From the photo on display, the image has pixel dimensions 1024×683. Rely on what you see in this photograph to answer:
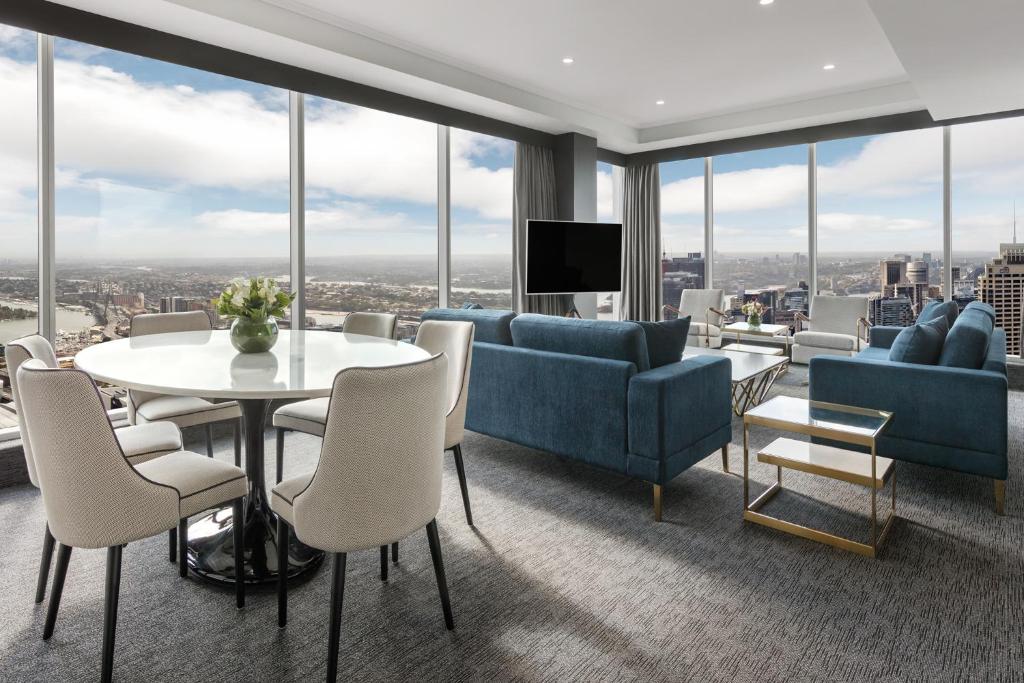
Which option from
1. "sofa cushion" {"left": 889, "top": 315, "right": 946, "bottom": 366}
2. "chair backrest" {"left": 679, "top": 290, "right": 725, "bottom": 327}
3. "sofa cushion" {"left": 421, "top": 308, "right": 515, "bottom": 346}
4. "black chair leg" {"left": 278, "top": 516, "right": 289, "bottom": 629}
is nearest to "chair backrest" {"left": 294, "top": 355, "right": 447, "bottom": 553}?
"black chair leg" {"left": 278, "top": 516, "right": 289, "bottom": 629}

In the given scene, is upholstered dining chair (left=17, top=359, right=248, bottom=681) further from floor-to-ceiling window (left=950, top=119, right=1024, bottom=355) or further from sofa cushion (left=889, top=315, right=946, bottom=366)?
floor-to-ceiling window (left=950, top=119, right=1024, bottom=355)

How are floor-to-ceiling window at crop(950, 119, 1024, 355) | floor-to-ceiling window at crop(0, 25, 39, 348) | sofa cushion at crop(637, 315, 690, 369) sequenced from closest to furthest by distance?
sofa cushion at crop(637, 315, 690, 369), floor-to-ceiling window at crop(0, 25, 39, 348), floor-to-ceiling window at crop(950, 119, 1024, 355)

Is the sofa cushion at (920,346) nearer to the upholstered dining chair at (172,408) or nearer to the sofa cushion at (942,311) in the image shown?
the sofa cushion at (942,311)

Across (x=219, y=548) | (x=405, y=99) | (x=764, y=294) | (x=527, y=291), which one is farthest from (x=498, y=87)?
(x=219, y=548)

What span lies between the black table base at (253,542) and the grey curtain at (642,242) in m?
6.08

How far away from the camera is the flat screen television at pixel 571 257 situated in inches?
240

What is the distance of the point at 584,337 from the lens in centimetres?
288

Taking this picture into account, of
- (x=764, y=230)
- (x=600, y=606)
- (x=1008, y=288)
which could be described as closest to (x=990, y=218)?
(x=1008, y=288)

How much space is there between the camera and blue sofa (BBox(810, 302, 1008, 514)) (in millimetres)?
2635

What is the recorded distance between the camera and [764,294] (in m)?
7.00

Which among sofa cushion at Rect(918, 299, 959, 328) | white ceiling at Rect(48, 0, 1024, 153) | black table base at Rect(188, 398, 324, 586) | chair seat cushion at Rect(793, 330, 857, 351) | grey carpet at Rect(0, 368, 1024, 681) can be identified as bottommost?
grey carpet at Rect(0, 368, 1024, 681)

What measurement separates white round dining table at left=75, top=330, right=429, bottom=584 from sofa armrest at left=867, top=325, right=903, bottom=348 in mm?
3986

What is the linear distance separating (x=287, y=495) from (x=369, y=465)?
0.32m

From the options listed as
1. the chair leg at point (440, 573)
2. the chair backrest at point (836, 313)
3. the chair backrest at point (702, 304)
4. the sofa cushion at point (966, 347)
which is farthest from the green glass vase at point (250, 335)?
the chair backrest at point (836, 313)
